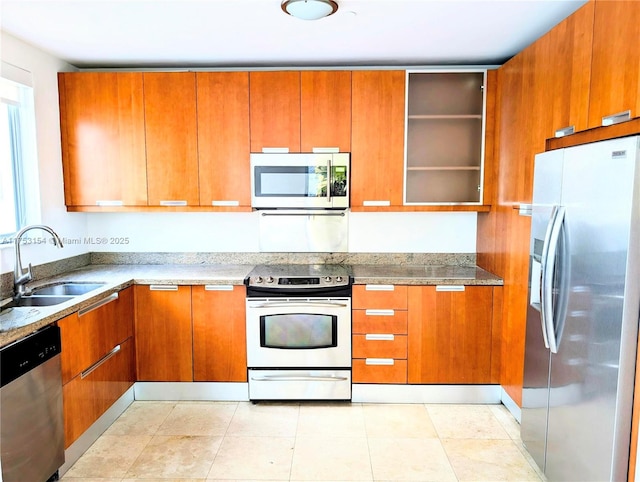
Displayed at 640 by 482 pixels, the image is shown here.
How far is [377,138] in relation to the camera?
10.4 feet

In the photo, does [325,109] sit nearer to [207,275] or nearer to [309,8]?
[309,8]

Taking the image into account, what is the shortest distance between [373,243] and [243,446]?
1799 millimetres

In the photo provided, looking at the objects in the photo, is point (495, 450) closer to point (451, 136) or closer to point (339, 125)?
point (451, 136)

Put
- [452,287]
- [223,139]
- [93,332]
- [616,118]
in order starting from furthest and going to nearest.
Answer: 1. [223,139]
2. [452,287]
3. [93,332]
4. [616,118]

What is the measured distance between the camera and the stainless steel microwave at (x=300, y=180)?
318 centimetres

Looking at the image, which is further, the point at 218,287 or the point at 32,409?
the point at 218,287

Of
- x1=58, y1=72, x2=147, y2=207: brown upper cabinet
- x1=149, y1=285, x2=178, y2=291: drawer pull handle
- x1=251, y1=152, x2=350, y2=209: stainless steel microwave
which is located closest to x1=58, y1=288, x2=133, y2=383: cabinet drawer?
x1=149, y1=285, x2=178, y2=291: drawer pull handle

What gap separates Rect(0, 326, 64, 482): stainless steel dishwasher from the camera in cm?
185

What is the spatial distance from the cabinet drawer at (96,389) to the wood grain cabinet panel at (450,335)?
1952 millimetres

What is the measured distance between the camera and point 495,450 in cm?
252

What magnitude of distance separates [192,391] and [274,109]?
211 cm

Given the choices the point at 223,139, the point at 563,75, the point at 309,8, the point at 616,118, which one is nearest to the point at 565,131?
the point at 563,75

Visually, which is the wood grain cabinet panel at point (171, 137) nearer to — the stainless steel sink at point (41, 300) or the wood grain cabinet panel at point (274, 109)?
the wood grain cabinet panel at point (274, 109)

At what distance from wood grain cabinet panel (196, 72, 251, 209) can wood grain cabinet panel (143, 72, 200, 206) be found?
0.06 metres
